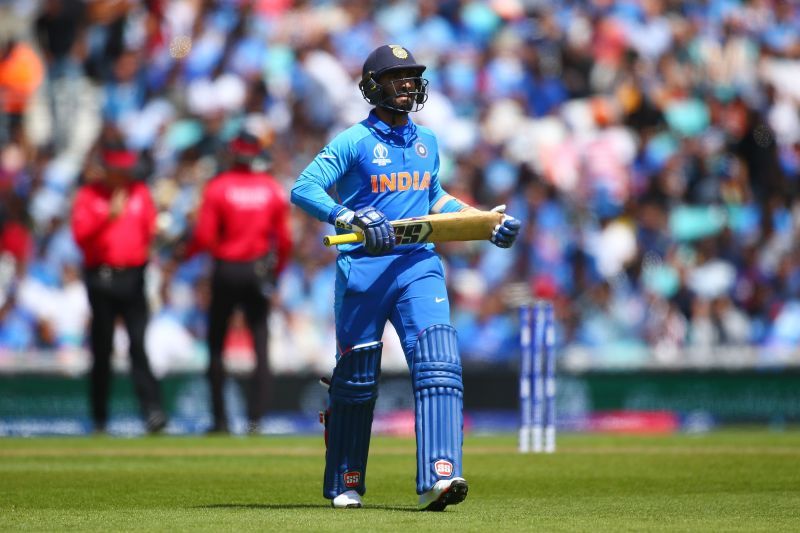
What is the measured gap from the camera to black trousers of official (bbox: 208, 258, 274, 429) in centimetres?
1472

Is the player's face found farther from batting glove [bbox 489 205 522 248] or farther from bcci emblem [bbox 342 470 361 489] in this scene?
bcci emblem [bbox 342 470 361 489]

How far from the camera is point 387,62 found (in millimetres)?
8312

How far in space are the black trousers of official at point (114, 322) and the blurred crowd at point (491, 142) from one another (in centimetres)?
234

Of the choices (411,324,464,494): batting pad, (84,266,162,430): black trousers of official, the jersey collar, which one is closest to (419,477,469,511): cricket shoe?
(411,324,464,494): batting pad

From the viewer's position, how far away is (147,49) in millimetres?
21359

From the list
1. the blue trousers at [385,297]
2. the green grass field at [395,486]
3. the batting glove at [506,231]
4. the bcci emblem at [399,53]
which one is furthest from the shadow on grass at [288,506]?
the bcci emblem at [399,53]

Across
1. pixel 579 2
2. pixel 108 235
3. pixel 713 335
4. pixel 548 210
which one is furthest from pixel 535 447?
pixel 579 2

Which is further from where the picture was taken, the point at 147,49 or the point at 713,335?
the point at 147,49

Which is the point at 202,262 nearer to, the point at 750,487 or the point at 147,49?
the point at 147,49

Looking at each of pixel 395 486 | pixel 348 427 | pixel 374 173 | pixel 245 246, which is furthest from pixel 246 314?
pixel 374 173

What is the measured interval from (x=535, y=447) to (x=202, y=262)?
6.77 metres

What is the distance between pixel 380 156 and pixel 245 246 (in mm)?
6681

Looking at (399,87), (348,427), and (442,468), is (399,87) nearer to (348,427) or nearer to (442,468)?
(348,427)

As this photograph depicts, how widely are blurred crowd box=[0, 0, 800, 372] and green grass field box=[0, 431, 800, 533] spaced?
339 centimetres
